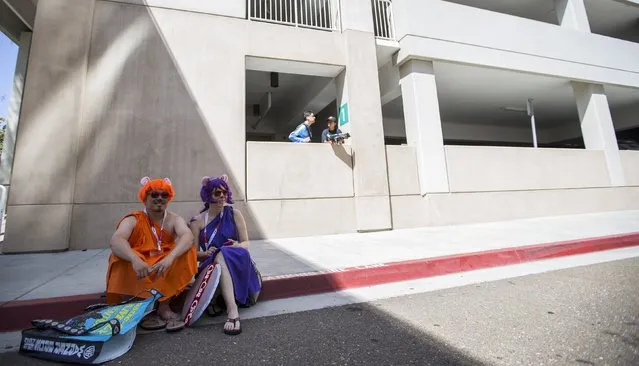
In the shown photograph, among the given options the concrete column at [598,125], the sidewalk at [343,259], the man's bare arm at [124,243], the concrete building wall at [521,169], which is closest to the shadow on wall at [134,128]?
the sidewalk at [343,259]

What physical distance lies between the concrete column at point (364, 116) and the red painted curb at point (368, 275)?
2.67 meters

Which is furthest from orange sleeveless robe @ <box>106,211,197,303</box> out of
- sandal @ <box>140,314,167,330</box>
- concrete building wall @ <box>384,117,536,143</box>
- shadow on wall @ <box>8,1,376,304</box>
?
concrete building wall @ <box>384,117,536,143</box>

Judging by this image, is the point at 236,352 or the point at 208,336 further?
the point at 208,336

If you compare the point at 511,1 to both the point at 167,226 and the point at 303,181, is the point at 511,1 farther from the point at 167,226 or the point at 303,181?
the point at 167,226

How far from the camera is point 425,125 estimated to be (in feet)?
23.5

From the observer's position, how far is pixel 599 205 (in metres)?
8.68

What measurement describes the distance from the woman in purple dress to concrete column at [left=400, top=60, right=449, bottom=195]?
526 centimetres

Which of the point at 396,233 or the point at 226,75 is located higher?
the point at 226,75

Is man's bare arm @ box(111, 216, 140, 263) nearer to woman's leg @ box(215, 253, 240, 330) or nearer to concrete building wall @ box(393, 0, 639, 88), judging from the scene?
woman's leg @ box(215, 253, 240, 330)

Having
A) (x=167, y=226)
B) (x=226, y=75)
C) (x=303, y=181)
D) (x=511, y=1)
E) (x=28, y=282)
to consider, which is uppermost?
(x=511, y=1)

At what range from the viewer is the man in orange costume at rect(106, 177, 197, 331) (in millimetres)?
2236

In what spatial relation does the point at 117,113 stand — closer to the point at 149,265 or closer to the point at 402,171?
the point at 149,265

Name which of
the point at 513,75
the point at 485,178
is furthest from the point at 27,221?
A: the point at 513,75

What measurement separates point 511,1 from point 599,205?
275 inches
